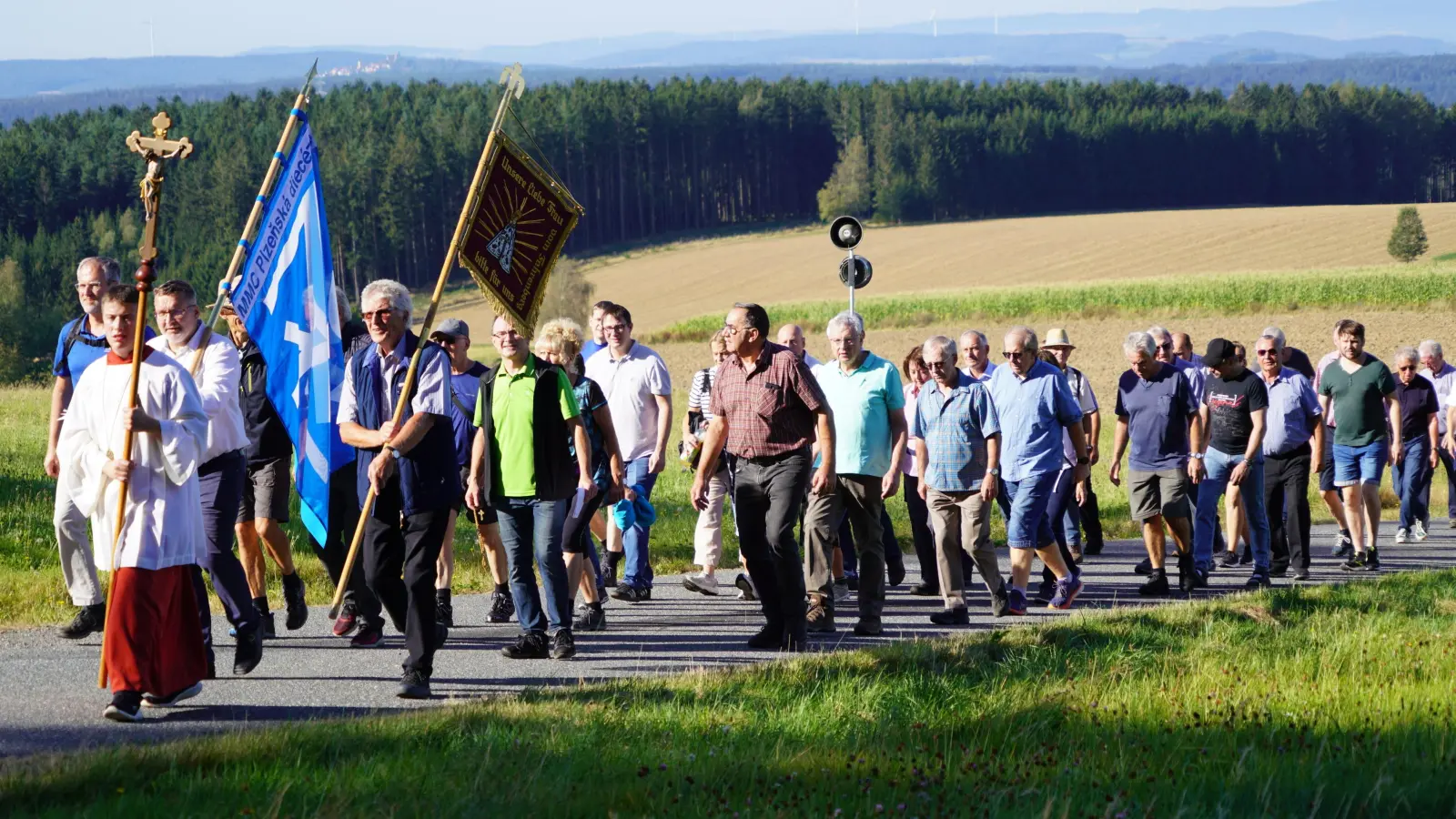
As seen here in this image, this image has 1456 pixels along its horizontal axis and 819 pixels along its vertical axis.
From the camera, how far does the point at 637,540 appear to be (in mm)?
10898

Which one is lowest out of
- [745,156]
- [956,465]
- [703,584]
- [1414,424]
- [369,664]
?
[369,664]

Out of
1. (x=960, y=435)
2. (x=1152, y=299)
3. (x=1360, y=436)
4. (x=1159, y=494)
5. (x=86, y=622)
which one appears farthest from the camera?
(x=1152, y=299)

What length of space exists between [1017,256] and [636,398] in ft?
249

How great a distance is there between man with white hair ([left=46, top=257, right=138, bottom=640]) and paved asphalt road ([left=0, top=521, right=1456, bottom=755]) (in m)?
0.19

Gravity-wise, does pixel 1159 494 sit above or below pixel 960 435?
below

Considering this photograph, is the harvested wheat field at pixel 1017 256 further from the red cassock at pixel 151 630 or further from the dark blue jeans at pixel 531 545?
the red cassock at pixel 151 630

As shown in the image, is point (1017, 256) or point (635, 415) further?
point (1017, 256)

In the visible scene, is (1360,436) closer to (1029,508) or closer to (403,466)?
(1029,508)

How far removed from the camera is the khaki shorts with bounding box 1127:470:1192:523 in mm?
11445

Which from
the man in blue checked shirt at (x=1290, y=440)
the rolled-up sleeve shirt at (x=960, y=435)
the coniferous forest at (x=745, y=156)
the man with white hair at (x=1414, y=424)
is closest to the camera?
the rolled-up sleeve shirt at (x=960, y=435)

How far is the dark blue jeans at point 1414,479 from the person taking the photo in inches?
596

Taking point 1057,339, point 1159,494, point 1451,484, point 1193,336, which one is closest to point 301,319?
point 1057,339

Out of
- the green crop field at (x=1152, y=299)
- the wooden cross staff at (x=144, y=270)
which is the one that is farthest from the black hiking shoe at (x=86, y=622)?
the green crop field at (x=1152, y=299)

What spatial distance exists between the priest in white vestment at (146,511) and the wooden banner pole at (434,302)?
1.00 meters
